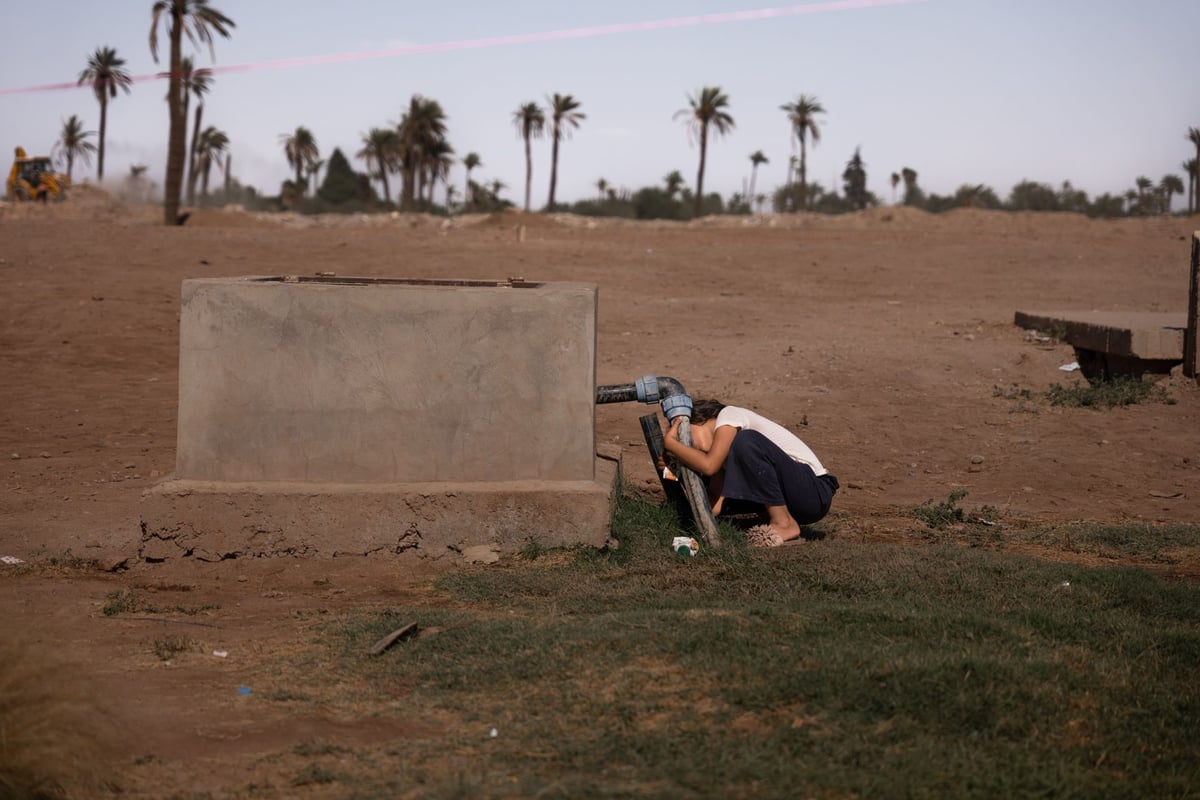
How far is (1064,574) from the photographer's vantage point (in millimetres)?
5102

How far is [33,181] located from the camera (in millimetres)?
39750

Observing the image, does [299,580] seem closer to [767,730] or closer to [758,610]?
[758,610]

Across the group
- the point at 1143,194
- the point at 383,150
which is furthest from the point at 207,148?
the point at 1143,194

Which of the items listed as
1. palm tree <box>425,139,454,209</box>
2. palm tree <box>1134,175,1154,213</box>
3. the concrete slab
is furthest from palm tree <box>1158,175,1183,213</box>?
the concrete slab

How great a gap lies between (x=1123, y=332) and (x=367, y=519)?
282 inches

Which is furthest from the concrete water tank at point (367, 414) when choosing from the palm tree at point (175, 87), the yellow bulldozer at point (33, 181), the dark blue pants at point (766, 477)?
the yellow bulldozer at point (33, 181)

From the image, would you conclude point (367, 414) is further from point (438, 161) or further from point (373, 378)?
point (438, 161)

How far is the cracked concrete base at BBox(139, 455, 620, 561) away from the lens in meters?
5.72

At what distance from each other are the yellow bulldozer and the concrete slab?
120ft

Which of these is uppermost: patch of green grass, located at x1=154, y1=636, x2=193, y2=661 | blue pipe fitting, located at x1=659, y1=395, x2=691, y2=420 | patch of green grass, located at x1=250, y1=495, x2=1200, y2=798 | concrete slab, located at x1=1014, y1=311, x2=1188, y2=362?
concrete slab, located at x1=1014, y1=311, x2=1188, y2=362

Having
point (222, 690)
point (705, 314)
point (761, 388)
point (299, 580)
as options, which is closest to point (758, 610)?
point (222, 690)

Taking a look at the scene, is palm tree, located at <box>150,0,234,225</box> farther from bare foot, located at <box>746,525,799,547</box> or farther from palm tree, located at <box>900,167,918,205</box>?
palm tree, located at <box>900,167,918,205</box>

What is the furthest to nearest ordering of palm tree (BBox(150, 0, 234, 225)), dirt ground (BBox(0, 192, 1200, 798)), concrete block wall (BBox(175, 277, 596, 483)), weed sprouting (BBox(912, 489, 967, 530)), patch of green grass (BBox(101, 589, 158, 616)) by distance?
palm tree (BBox(150, 0, 234, 225)) < weed sprouting (BBox(912, 489, 967, 530)) < concrete block wall (BBox(175, 277, 596, 483)) < patch of green grass (BBox(101, 589, 158, 616)) < dirt ground (BBox(0, 192, 1200, 798))

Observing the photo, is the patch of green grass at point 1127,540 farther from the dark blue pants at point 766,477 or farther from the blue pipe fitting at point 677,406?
the blue pipe fitting at point 677,406
